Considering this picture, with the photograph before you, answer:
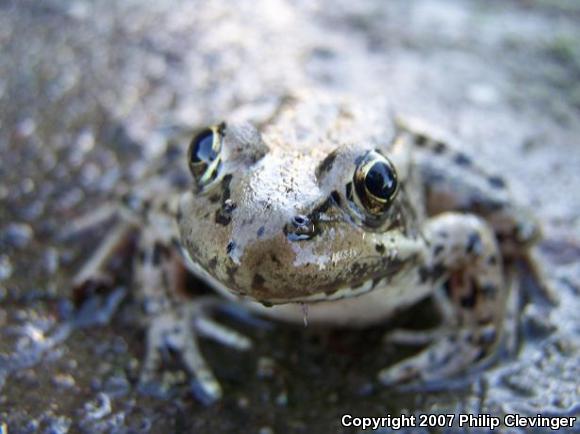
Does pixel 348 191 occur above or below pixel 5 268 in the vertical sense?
above

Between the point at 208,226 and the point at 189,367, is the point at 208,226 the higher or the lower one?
the higher one

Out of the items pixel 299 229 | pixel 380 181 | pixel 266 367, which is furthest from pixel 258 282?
pixel 266 367

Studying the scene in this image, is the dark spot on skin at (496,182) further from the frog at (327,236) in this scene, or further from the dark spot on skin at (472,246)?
the dark spot on skin at (472,246)

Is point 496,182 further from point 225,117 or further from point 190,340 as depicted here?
point 190,340

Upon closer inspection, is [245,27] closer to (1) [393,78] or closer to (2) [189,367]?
(1) [393,78]

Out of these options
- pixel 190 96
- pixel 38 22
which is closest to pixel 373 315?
pixel 190 96

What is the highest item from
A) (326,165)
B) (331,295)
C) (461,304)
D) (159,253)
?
(326,165)

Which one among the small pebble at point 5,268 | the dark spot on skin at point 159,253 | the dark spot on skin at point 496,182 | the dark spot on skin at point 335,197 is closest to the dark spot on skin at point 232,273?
the dark spot on skin at point 335,197
